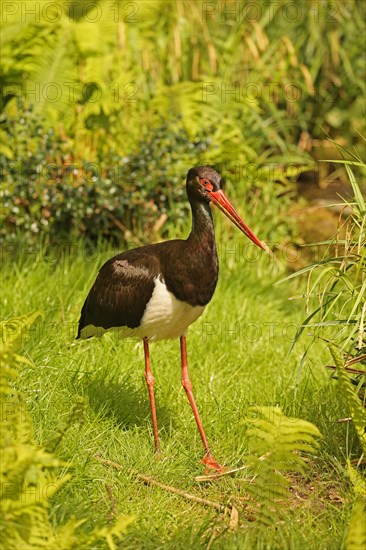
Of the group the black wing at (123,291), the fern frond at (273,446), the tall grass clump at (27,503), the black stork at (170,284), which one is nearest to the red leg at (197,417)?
the black stork at (170,284)

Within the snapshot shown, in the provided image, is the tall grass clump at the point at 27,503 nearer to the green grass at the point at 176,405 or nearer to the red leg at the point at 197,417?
the green grass at the point at 176,405

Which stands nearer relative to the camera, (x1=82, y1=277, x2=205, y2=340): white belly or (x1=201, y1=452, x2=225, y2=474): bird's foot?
(x1=201, y1=452, x2=225, y2=474): bird's foot

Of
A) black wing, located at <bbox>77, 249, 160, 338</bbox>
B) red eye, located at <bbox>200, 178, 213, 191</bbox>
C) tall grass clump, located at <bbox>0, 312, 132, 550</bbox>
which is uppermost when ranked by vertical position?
red eye, located at <bbox>200, 178, 213, 191</bbox>

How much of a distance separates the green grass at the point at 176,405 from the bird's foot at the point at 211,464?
0.04 metres

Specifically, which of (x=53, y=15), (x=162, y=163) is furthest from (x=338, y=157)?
(x=53, y=15)

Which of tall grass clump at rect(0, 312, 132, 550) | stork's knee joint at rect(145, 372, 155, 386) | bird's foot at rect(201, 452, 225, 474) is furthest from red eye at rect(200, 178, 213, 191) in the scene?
tall grass clump at rect(0, 312, 132, 550)

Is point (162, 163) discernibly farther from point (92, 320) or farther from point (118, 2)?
point (92, 320)

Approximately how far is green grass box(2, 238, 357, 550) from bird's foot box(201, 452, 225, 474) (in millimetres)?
41

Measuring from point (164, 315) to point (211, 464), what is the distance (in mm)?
757

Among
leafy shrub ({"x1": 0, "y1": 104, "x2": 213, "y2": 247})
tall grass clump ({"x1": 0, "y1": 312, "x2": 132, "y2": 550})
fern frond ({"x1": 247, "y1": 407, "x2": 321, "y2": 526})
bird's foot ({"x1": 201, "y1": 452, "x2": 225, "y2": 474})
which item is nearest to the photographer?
tall grass clump ({"x1": 0, "y1": 312, "x2": 132, "y2": 550})

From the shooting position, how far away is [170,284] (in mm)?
4434

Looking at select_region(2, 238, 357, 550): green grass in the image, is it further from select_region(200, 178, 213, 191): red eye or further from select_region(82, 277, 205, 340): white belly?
select_region(200, 178, 213, 191): red eye

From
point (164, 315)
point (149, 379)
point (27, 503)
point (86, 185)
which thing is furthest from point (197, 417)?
point (86, 185)

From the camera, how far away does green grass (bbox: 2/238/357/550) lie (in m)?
3.71
